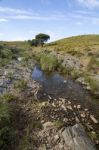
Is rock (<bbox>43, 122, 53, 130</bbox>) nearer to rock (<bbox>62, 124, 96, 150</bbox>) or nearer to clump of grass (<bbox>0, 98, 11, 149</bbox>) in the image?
rock (<bbox>62, 124, 96, 150</bbox>)

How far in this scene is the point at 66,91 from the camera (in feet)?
81.0

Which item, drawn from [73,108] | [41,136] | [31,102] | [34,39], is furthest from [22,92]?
[34,39]

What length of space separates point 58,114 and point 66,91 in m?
7.50

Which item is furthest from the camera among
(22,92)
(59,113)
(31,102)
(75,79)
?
(75,79)

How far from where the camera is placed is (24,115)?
16.3 metres

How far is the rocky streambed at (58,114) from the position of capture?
43.8 ft

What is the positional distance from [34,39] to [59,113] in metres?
81.6

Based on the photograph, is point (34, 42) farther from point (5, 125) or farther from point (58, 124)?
point (5, 125)

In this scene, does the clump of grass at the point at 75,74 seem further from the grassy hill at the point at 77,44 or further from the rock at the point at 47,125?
the grassy hill at the point at 77,44

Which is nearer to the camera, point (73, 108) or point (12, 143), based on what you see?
point (12, 143)

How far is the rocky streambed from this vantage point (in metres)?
13.4

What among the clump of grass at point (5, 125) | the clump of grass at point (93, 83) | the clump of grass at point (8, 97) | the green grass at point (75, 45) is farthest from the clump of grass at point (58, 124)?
the green grass at point (75, 45)

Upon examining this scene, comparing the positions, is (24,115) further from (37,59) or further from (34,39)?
(34,39)

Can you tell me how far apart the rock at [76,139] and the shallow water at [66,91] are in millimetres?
5392
